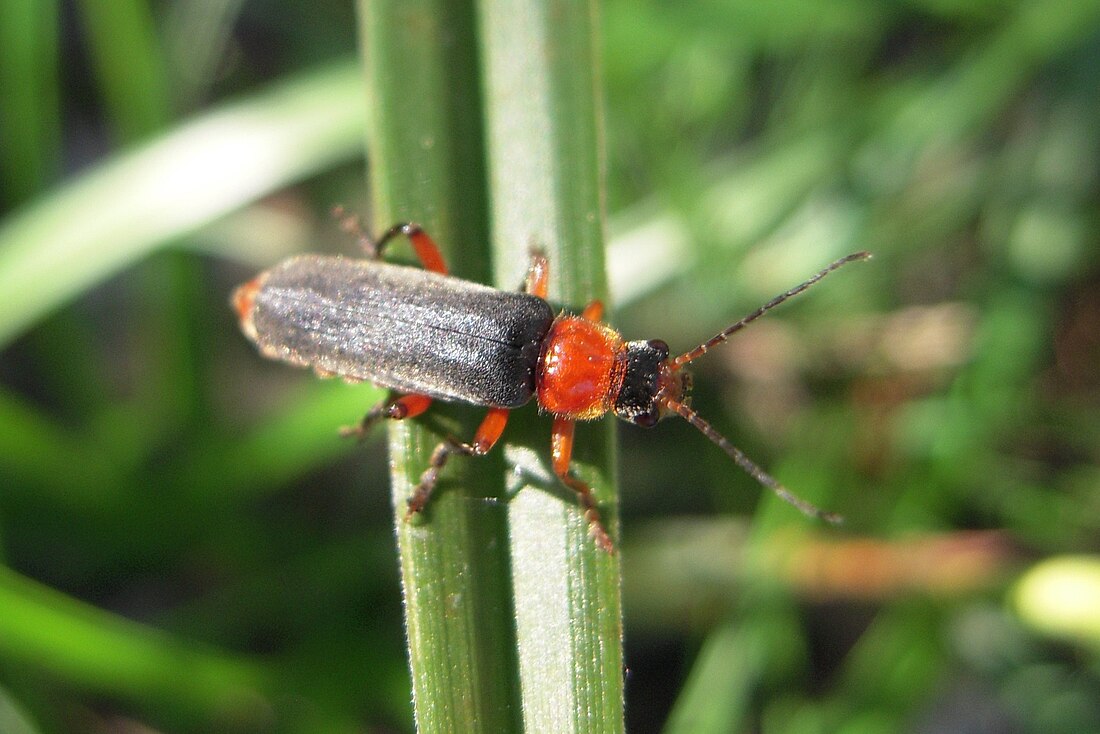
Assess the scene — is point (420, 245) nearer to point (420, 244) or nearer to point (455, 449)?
point (420, 244)

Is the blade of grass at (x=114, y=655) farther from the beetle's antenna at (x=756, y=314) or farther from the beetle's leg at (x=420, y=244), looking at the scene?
the beetle's antenna at (x=756, y=314)

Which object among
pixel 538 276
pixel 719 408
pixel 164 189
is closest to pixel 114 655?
pixel 164 189

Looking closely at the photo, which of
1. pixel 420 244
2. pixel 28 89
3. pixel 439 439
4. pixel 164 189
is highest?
pixel 28 89

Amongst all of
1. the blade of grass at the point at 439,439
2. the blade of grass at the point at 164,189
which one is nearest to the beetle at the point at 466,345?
the blade of grass at the point at 439,439

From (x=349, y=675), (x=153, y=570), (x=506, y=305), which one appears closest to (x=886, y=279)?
(x=506, y=305)

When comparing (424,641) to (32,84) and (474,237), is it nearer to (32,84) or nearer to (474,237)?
(474,237)

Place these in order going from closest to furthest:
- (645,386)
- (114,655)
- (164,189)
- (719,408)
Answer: (645,386)
(114,655)
(164,189)
(719,408)

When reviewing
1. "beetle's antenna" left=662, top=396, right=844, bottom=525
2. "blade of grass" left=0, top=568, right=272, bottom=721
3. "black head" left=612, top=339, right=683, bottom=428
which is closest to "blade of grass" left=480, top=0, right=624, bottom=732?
"black head" left=612, top=339, right=683, bottom=428
